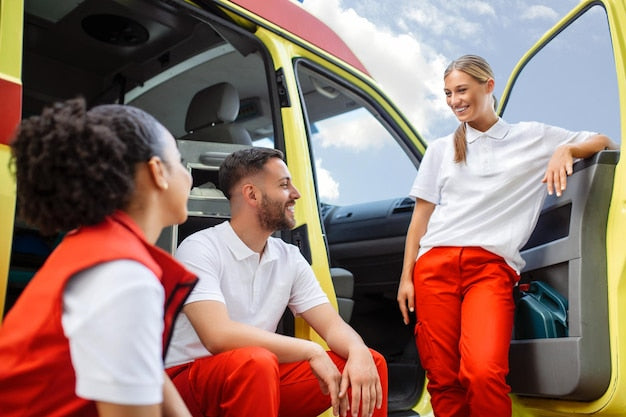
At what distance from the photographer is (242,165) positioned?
2.36 m

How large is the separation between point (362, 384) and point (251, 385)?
37cm

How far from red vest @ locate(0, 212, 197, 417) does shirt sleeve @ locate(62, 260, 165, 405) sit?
0.09ft

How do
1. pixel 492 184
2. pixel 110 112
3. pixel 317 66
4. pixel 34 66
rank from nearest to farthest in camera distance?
pixel 110 112, pixel 492 184, pixel 317 66, pixel 34 66

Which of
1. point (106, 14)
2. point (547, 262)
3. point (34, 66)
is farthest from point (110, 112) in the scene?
point (34, 66)

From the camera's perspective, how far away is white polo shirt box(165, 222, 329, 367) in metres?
2.09

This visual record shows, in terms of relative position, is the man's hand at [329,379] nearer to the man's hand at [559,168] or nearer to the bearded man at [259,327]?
the bearded man at [259,327]

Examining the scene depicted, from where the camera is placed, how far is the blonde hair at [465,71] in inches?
93.5

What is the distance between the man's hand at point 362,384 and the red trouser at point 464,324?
1.13 ft

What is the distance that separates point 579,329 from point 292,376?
36.4 inches

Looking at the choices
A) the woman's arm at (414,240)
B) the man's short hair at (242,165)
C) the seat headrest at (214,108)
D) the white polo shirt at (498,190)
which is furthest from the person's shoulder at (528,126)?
the seat headrest at (214,108)

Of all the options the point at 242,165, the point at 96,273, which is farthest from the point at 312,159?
the point at 96,273

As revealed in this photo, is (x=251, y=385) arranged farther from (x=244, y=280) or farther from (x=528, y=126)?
(x=528, y=126)

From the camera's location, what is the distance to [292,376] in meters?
2.06

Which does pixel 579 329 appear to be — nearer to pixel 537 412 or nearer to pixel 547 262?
pixel 547 262
